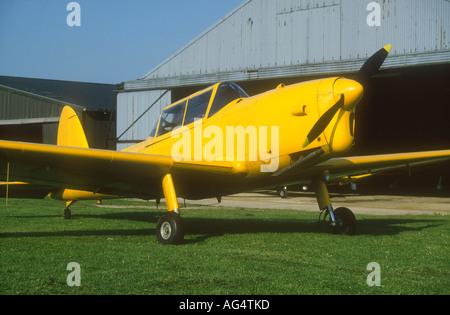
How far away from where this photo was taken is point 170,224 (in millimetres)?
7105

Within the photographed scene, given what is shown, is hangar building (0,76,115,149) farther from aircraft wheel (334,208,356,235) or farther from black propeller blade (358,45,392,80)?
black propeller blade (358,45,392,80)

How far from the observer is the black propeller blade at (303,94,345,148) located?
641 centimetres

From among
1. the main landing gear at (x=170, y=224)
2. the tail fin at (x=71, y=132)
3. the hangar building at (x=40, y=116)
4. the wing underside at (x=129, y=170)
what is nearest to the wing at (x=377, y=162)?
the wing underside at (x=129, y=170)

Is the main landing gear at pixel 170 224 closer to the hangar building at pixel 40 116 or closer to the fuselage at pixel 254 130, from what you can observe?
the fuselage at pixel 254 130

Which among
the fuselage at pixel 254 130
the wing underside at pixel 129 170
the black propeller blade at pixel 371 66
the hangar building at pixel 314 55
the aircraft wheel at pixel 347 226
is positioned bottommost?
the aircraft wheel at pixel 347 226

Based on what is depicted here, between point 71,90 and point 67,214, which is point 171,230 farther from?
point 71,90

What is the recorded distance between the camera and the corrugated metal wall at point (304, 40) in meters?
17.6

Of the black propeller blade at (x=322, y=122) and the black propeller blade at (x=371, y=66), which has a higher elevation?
the black propeller blade at (x=371, y=66)

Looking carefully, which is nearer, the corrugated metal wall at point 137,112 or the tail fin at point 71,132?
the tail fin at point 71,132

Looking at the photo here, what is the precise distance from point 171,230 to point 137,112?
738 inches

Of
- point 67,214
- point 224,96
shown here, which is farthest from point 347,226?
point 67,214

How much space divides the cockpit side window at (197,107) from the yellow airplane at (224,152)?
0.07ft
